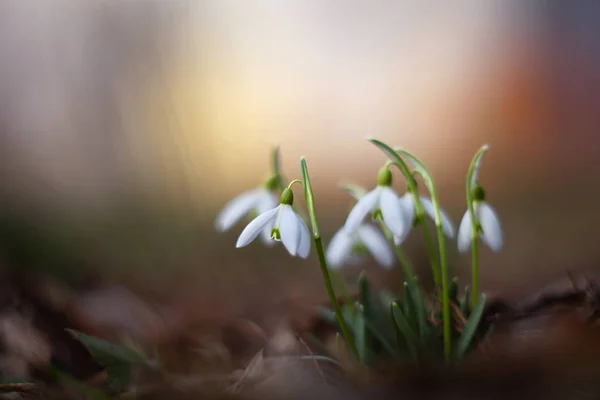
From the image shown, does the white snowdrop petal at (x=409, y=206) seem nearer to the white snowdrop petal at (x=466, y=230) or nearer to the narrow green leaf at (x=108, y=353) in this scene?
the white snowdrop petal at (x=466, y=230)

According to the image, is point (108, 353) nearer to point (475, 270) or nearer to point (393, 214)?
point (393, 214)

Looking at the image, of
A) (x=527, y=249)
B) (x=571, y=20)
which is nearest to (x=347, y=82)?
(x=571, y=20)

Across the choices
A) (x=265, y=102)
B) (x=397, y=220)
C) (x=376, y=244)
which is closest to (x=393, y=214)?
(x=397, y=220)

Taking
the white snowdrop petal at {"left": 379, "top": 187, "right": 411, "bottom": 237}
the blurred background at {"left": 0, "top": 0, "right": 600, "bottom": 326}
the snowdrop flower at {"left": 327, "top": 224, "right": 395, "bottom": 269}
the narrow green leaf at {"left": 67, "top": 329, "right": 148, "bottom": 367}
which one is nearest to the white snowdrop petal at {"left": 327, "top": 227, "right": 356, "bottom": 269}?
the snowdrop flower at {"left": 327, "top": 224, "right": 395, "bottom": 269}

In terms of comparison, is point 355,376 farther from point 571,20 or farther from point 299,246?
point 571,20

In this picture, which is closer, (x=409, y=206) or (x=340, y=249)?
(x=409, y=206)
